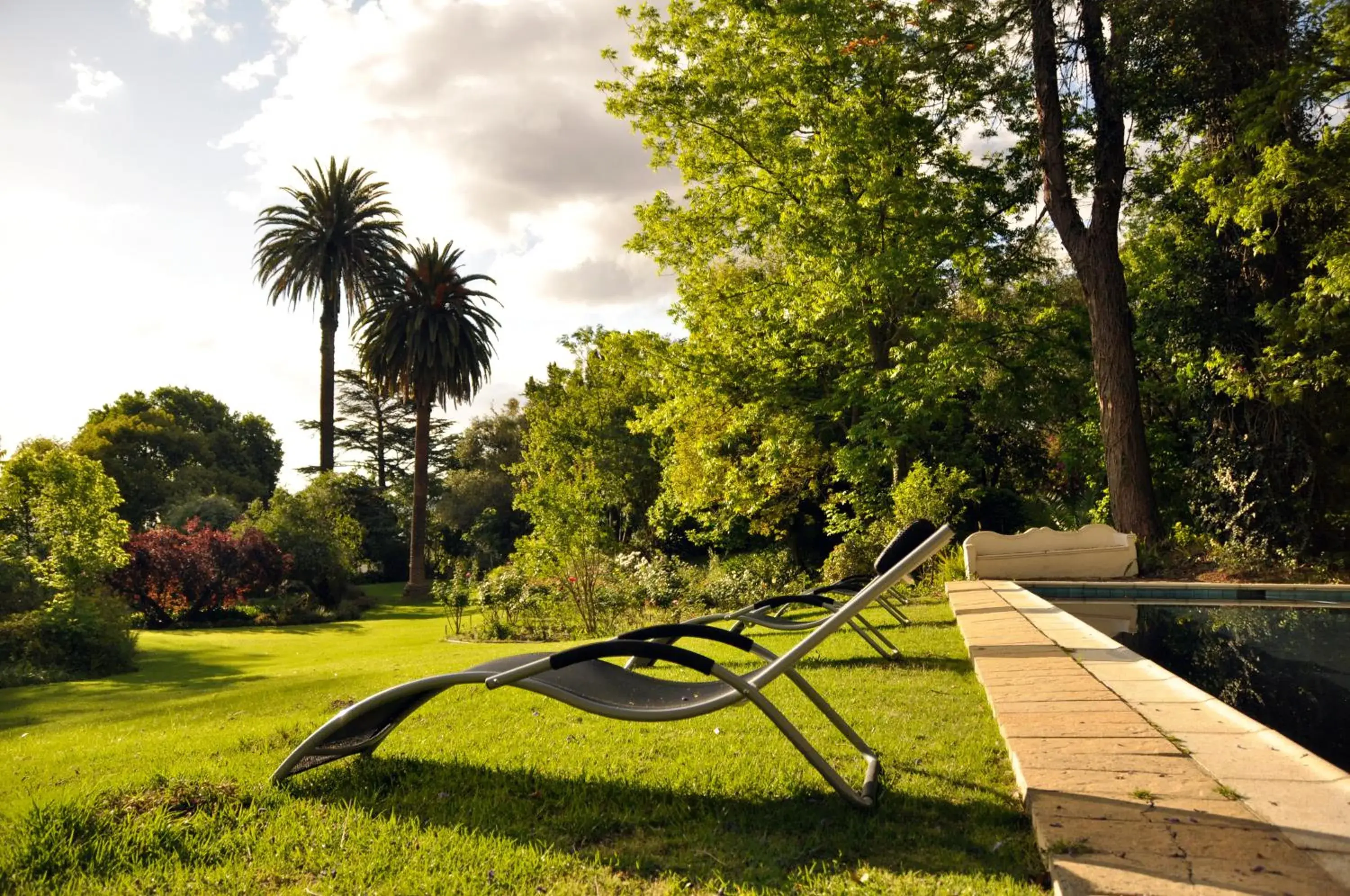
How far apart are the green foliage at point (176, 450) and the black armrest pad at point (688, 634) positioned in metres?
29.4

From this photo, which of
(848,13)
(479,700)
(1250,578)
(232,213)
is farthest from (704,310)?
(479,700)

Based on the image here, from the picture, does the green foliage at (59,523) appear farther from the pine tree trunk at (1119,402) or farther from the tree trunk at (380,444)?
the tree trunk at (380,444)

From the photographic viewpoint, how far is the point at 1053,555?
10.7 meters

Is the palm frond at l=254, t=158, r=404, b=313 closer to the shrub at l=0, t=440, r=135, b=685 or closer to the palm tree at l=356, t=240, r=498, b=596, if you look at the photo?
the palm tree at l=356, t=240, r=498, b=596

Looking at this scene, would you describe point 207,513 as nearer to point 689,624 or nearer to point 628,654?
point 689,624

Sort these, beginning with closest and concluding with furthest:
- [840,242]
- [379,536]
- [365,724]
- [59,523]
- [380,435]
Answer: [365,724] < [59,523] < [840,242] < [379,536] < [380,435]

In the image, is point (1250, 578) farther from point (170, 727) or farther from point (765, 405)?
point (170, 727)

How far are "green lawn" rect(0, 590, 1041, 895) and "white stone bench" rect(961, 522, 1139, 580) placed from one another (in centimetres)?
656

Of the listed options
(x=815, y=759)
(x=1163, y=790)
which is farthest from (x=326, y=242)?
(x=1163, y=790)

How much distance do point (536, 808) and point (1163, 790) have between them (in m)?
2.18

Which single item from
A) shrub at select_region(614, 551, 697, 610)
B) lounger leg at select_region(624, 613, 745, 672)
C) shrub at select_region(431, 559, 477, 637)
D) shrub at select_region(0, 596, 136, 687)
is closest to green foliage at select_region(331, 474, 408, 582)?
shrub at select_region(431, 559, 477, 637)

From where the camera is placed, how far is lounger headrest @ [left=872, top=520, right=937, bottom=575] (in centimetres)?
379

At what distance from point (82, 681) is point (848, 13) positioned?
1567 cm

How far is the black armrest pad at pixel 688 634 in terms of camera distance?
9.85ft
